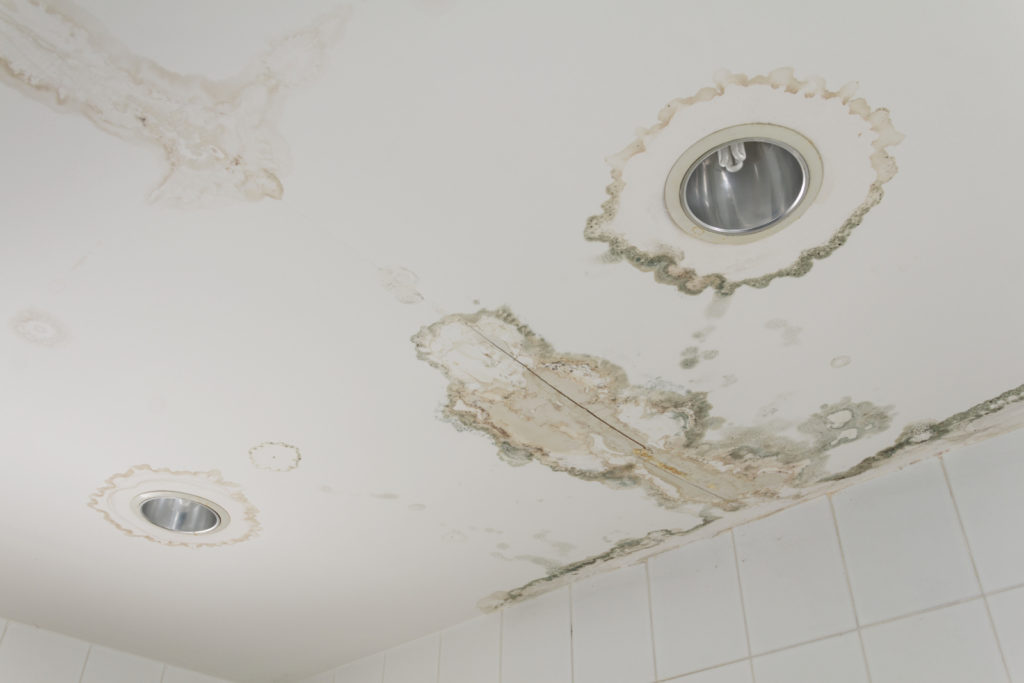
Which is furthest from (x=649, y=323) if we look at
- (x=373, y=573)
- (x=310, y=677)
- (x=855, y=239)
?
(x=310, y=677)

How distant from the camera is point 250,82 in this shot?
0.94 meters

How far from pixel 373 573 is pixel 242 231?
3.63 ft

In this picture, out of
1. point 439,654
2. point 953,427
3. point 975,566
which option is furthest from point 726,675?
point 439,654

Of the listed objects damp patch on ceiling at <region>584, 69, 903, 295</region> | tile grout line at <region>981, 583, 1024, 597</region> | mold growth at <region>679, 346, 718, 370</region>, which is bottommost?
tile grout line at <region>981, 583, 1024, 597</region>

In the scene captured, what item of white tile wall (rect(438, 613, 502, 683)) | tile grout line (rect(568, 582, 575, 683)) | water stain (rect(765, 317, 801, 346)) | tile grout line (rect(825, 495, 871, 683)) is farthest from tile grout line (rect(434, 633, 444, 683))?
water stain (rect(765, 317, 801, 346))

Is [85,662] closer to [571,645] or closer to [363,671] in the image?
[363,671]

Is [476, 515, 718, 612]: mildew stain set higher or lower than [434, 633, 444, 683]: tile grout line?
higher

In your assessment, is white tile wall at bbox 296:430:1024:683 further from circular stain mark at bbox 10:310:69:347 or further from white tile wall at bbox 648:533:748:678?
circular stain mark at bbox 10:310:69:347

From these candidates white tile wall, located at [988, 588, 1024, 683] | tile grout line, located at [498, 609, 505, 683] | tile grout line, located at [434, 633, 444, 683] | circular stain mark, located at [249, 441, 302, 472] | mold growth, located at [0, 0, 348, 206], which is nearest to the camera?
mold growth, located at [0, 0, 348, 206]

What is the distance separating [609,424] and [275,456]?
0.64 m

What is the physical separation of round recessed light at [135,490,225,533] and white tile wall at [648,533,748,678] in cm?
99

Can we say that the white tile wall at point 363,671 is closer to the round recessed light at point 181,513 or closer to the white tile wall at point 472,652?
the white tile wall at point 472,652

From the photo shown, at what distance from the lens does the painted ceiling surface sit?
2.97ft

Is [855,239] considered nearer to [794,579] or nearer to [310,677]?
[794,579]
